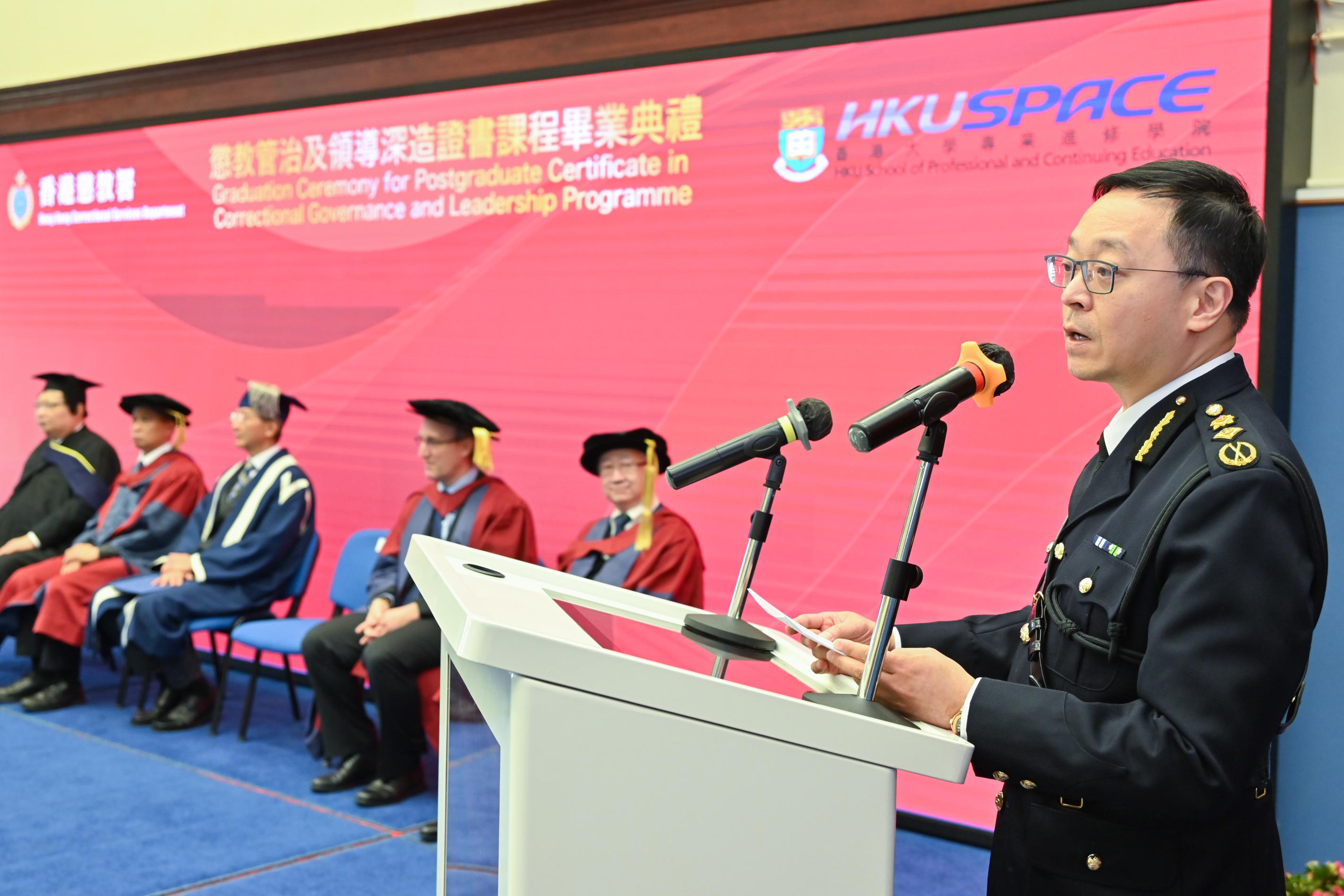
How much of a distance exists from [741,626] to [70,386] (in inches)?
222

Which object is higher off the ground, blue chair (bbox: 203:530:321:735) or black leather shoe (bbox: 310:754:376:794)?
blue chair (bbox: 203:530:321:735)

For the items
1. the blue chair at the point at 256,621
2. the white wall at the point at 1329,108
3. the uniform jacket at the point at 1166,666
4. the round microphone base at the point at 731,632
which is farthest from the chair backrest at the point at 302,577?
the uniform jacket at the point at 1166,666

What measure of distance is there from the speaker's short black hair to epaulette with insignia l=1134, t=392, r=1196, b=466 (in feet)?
0.34

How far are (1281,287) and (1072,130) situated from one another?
2.41ft

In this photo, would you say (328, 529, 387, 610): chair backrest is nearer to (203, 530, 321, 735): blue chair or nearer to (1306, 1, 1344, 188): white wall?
(203, 530, 321, 735): blue chair

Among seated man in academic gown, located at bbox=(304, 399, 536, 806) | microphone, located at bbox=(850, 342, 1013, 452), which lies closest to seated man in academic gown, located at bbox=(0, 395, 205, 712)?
seated man in academic gown, located at bbox=(304, 399, 536, 806)

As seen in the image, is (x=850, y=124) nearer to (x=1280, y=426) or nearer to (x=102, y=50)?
(x=1280, y=426)

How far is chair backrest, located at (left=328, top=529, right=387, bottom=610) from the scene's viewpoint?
4.86 meters

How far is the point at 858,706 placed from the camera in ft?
3.58

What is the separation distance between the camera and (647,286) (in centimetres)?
450

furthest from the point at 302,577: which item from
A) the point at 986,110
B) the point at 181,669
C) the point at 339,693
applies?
the point at 986,110

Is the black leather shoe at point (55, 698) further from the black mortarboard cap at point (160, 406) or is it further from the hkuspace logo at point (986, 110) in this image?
the hkuspace logo at point (986, 110)

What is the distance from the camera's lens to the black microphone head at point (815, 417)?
4.50 feet

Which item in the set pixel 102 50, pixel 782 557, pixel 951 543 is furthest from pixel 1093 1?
pixel 102 50
